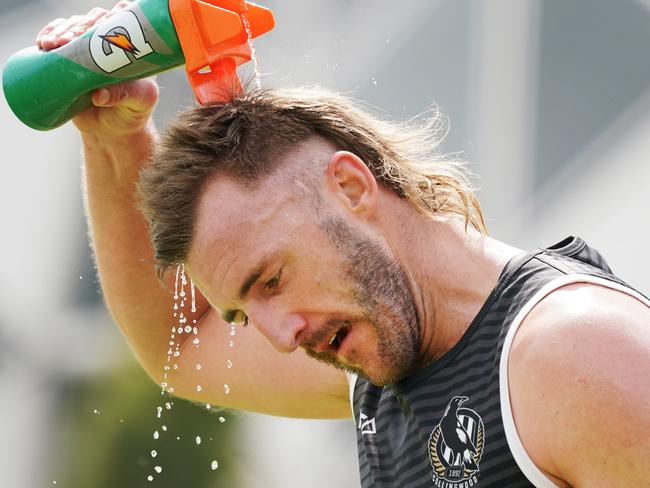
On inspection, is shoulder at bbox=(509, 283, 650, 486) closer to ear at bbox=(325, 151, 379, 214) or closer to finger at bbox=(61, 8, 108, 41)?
ear at bbox=(325, 151, 379, 214)

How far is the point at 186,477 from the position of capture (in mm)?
5762

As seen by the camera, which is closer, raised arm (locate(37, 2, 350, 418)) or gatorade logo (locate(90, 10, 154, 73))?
gatorade logo (locate(90, 10, 154, 73))

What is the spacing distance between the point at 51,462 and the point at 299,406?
3.19 m

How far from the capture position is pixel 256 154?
92.8 inches

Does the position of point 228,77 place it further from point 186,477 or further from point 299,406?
point 186,477

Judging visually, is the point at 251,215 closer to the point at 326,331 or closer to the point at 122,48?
the point at 326,331

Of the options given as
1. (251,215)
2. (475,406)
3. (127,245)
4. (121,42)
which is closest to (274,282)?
(251,215)

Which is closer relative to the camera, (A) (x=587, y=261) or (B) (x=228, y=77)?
(A) (x=587, y=261)

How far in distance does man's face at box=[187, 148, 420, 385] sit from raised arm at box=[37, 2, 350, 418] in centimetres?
56

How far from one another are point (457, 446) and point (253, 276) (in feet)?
1.95

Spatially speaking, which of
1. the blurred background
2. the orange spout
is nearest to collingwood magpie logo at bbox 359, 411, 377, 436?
the orange spout

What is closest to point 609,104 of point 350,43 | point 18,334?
point 350,43

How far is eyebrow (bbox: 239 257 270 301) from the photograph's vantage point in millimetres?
2289

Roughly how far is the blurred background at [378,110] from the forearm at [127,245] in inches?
39.1
